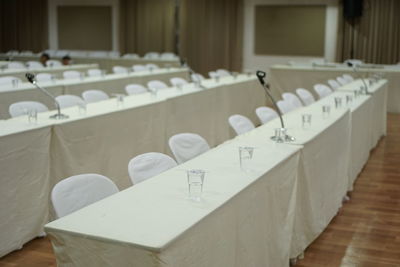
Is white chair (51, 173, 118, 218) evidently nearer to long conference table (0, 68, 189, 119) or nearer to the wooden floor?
the wooden floor

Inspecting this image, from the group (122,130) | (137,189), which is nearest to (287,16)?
(122,130)

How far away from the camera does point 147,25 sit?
1675 cm

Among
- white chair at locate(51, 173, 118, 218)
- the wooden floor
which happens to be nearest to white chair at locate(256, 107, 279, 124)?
the wooden floor

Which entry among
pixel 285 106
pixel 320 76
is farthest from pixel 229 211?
pixel 320 76

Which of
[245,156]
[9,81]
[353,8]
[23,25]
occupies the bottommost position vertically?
[245,156]

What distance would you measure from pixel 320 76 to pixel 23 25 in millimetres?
10557

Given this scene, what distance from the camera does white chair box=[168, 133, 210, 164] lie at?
426cm

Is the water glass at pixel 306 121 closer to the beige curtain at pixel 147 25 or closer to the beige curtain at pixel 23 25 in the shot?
the beige curtain at pixel 147 25

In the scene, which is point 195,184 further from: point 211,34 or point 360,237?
point 211,34

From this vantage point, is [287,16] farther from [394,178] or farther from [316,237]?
[316,237]

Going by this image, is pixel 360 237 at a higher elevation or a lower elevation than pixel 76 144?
lower

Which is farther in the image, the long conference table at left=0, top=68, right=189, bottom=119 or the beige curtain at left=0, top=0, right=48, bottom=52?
the beige curtain at left=0, top=0, right=48, bottom=52

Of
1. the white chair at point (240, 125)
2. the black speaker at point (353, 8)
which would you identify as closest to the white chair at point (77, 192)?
the white chair at point (240, 125)

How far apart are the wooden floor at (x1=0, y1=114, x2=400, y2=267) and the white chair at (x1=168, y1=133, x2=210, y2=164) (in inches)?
42.5
